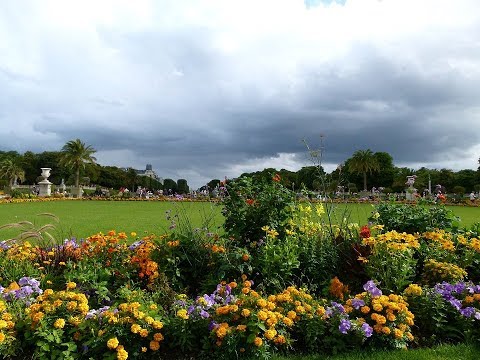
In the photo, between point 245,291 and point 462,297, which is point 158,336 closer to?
point 245,291

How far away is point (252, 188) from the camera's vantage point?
18.5 feet

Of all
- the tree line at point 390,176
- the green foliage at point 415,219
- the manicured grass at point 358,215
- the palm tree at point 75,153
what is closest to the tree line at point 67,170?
the palm tree at point 75,153

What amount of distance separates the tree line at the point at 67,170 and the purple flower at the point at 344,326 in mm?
58020

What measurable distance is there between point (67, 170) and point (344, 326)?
9377 cm

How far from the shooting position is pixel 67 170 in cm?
9075

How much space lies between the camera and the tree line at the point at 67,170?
205ft

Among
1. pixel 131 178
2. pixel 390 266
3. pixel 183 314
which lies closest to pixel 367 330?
pixel 390 266

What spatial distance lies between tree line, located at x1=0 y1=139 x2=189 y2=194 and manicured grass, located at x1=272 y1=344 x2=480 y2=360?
191 ft

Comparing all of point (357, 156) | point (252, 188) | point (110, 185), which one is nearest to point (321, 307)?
point (252, 188)

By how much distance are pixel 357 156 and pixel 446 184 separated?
18.5 meters

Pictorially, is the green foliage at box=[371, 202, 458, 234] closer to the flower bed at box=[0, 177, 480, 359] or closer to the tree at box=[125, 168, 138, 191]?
the flower bed at box=[0, 177, 480, 359]

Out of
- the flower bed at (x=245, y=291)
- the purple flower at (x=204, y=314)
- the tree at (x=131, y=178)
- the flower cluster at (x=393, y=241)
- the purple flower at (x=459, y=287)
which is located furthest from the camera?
the tree at (x=131, y=178)

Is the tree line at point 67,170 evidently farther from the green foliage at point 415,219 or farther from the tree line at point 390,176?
the green foliage at point 415,219

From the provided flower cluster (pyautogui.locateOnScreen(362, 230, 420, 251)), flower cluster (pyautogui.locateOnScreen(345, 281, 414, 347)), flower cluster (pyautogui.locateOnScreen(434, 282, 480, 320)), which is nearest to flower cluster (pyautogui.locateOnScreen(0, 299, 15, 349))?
flower cluster (pyautogui.locateOnScreen(345, 281, 414, 347))
